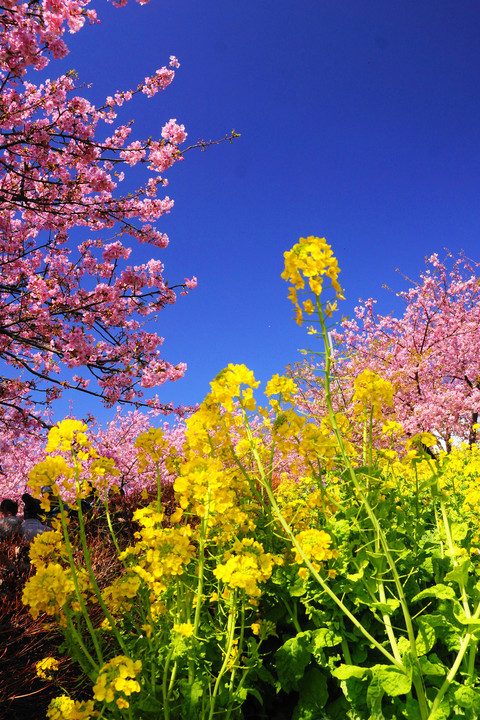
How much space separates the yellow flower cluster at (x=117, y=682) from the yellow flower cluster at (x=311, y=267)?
1.65 m

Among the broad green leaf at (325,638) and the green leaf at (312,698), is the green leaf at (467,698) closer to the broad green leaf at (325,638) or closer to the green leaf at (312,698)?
the broad green leaf at (325,638)

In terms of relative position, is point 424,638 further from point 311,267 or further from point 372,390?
point 311,267

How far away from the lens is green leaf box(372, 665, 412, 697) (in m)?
1.76

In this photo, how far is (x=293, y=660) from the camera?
215 cm

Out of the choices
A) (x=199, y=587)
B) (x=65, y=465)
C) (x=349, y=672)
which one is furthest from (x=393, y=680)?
(x=65, y=465)

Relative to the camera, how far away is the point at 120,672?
5.99 feet

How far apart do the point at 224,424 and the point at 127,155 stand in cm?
676

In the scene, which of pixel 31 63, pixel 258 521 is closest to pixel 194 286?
pixel 31 63

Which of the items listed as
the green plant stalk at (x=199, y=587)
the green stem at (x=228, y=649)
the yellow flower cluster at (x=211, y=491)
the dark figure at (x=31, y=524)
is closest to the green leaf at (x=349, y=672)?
the green stem at (x=228, y=649)

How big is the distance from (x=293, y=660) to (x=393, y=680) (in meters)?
0.53

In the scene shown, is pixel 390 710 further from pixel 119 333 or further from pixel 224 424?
pixel 119 333

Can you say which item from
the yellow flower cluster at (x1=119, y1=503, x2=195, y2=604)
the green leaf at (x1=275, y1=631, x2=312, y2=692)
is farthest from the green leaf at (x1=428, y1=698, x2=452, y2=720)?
the yellow flower cluster at (x1=119, y1=503, x2=195, y2=604)

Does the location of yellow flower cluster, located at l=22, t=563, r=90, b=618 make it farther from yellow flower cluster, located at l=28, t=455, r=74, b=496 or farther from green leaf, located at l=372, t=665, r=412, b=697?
green leaf, located at l=372, t=665, r=412, b=697

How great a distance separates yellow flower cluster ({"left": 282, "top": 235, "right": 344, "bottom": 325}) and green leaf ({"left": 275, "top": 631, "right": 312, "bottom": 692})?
1.62 metres
